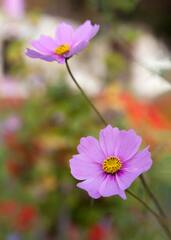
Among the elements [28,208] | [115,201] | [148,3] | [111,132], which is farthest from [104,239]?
[148,3]

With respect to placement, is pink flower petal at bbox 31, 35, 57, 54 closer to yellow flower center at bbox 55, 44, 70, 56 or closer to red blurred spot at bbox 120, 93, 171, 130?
yellow flower center at bbox 55, 44, 70, 56

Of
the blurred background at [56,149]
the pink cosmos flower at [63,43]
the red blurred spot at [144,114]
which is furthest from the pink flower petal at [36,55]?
the red blurred spot at [144,114]

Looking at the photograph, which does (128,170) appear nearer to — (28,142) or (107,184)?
(107,184)

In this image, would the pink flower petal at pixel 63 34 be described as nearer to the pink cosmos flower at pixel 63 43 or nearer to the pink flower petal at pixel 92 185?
the pink cosmos flower at pixel 63 43

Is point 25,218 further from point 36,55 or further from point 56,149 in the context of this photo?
point 36,55

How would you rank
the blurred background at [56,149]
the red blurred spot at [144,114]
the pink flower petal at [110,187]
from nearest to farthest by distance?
1. the pink flower petal at [110,187]
2. the blurred background at [56,149]
3. the red blurred spot at [144,114]

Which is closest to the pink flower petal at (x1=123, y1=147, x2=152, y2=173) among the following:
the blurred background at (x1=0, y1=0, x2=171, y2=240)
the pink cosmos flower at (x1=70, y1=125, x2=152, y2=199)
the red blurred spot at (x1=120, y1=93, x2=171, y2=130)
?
the pink cosmos flower at (x1=70, y1=125, x2=152, y2=199)
